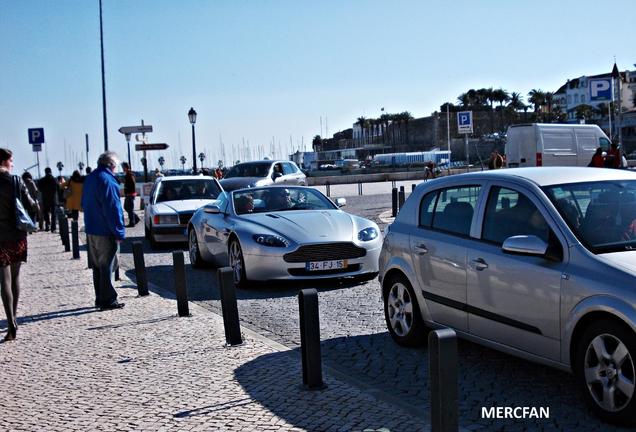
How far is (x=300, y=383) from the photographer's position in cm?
→ 623

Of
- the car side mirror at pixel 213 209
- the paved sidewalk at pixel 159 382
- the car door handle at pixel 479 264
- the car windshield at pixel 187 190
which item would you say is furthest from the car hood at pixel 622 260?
the car windshield at pixel 187 190

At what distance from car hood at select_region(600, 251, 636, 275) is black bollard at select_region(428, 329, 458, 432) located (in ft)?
4.65

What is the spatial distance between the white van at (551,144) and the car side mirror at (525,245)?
24.2 m

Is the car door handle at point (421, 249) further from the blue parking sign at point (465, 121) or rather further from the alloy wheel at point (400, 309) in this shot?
the blue parking sign at point (465, 121)

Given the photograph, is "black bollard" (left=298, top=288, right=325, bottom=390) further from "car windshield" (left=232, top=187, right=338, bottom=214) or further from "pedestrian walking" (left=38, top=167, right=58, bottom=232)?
"pedestrian walking" (left=38, top=167, right=58, bottom=232)

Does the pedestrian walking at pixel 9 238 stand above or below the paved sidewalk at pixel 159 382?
above

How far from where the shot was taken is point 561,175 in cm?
Result: 636

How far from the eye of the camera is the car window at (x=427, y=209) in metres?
7.28

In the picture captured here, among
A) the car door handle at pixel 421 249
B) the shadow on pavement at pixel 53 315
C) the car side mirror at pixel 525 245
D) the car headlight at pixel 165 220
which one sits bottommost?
the shadow on pavement at pixel 53 315

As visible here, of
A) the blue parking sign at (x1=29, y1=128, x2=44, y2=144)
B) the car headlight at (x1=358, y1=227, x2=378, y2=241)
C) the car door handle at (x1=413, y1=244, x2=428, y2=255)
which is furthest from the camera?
the blue parking sign at (x1=29, y1=128, x2=44, y2=144)

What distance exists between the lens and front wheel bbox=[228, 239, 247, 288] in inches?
450

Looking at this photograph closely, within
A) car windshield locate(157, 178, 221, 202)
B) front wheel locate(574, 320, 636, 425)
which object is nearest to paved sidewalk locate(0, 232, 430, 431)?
front wheel locate(574, 320, 636, 425)

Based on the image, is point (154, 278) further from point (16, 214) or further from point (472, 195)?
point (472, 195)

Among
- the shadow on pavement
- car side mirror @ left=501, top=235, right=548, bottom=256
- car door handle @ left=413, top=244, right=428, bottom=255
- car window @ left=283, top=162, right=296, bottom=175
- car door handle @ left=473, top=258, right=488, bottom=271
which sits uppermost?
car window @ left=283, top=162, right=296, bottom=175
